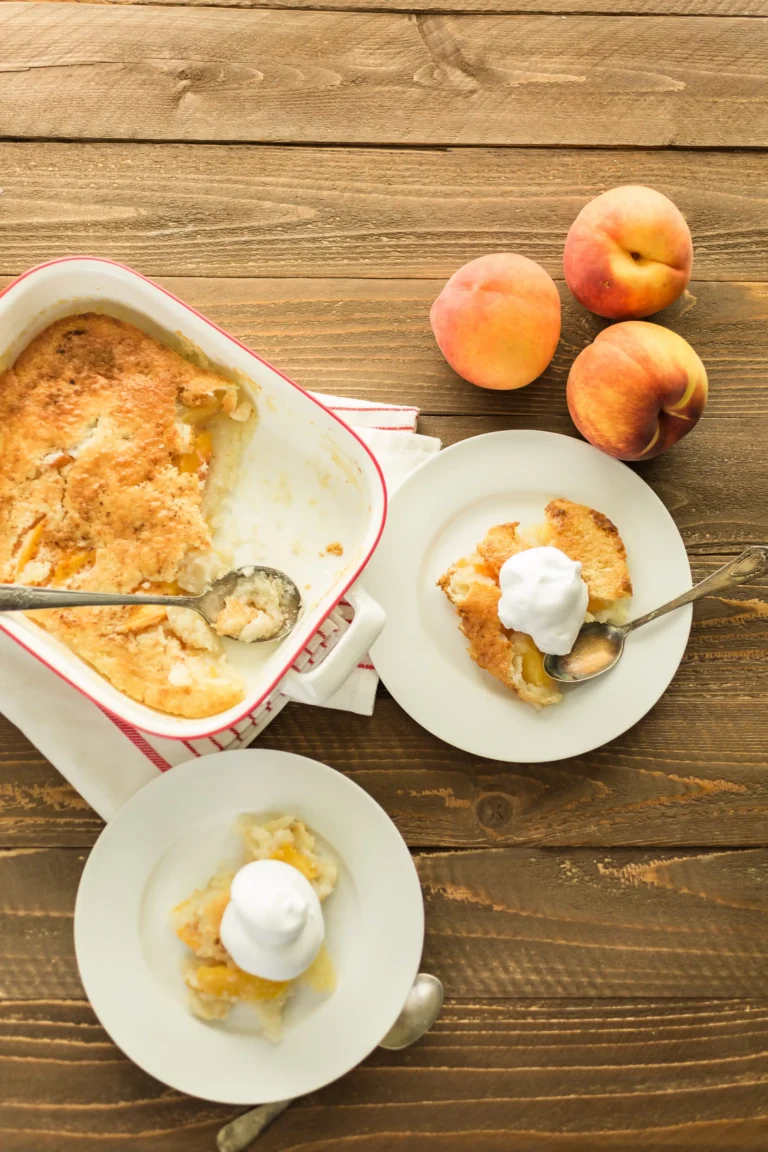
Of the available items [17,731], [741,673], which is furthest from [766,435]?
[17,731]

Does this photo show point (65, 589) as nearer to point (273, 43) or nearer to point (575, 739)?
point (575, 739)

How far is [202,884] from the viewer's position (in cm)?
129

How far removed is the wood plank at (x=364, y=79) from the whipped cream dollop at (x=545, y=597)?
76cm

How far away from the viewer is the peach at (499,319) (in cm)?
129

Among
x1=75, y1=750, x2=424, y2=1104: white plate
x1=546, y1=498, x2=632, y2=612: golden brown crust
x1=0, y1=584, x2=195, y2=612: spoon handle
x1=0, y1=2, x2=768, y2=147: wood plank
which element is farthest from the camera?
x1=0, y1=2, x2=768, y2=147: wood plank

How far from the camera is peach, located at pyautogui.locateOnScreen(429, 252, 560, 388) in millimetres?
1290

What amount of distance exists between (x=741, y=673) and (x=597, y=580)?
316 mm

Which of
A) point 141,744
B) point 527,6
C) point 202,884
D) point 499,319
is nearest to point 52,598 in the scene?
point 141,744

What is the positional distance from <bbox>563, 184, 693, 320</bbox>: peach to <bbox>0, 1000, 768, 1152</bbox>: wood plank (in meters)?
1.14

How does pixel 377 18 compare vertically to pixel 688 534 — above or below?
above

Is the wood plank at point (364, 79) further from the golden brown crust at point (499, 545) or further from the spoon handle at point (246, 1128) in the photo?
the spoon handle at point (246, 1128)

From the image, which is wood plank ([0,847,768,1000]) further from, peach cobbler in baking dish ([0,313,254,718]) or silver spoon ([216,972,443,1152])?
peach cobbler in baking dish ([0,313,254,718])

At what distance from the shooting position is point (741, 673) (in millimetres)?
1409

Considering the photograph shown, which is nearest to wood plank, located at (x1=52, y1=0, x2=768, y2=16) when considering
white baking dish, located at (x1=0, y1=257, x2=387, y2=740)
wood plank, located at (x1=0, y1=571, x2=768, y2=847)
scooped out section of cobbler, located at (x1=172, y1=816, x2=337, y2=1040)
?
white baking dish, located at (x1=0, y1=257, x2=387, y2=740)
